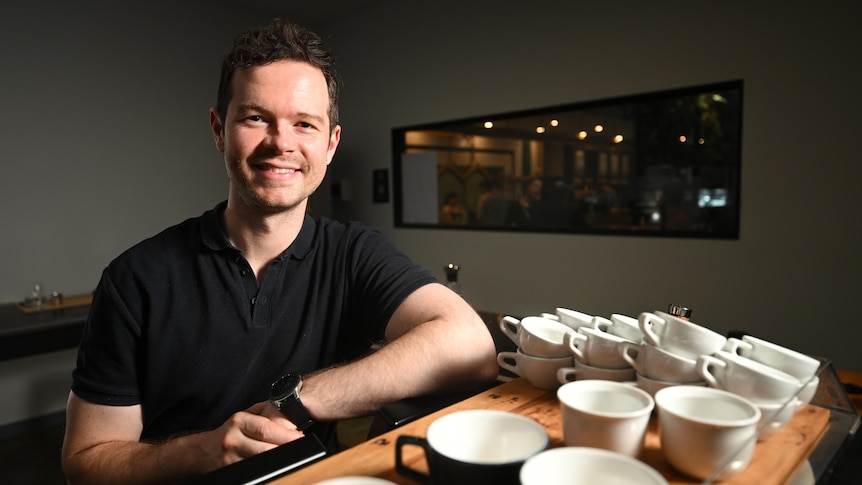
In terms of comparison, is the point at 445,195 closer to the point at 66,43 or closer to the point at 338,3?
the point at 338,3

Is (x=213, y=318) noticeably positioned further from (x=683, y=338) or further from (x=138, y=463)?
(x=683, y=338)

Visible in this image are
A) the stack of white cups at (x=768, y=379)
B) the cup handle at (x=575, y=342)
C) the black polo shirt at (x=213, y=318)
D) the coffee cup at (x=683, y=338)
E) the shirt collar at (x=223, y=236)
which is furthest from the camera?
the shirt collar at (x=223, y=236)

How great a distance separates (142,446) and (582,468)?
0.95m

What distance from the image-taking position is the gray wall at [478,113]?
2.59 m

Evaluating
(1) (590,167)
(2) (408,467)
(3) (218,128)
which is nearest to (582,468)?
(2) (408,467)

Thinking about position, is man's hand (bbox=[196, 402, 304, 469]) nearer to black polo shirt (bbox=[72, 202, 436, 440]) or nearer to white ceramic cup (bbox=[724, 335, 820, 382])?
black polo shirt (bbox=[72, 202, 436, 440])

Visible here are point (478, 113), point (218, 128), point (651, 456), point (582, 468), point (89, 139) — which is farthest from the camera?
point (478, 113)

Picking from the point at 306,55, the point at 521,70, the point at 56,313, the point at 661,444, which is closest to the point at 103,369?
the point at 306,55

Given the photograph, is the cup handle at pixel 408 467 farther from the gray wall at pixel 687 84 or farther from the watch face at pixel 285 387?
the gray wall at pixel 687 84

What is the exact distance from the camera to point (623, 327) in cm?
97

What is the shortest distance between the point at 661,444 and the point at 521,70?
3278mm

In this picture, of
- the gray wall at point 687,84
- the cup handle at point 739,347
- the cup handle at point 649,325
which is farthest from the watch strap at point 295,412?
the gray wall at point 687,84

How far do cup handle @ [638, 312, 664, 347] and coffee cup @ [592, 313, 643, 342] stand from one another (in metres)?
0.07

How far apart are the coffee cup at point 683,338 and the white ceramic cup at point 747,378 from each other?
0.03m
